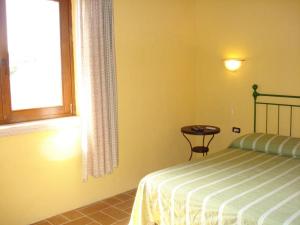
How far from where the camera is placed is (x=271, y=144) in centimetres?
322

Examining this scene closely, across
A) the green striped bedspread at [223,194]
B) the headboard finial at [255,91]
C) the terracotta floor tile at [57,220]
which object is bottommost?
the terracotta floor tile at [57,220]

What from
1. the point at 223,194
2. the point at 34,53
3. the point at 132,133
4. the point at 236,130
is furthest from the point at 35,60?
the point at 236,130

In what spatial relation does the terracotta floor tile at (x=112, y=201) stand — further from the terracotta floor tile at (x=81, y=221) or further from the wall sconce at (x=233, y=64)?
the wall sconce at (x=233, y=64)

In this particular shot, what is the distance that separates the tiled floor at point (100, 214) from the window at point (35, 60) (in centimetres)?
93

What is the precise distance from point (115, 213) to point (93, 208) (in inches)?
10.0

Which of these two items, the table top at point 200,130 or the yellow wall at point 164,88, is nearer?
the yellow wall at point 164,88

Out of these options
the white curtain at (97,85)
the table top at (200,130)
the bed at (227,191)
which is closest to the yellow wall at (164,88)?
the white curtain at (97,85)

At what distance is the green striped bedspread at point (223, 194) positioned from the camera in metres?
1.97

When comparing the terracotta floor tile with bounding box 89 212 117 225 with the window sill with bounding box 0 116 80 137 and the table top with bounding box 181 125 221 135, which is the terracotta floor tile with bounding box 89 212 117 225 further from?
the table top with bounding box 181 125 221 135

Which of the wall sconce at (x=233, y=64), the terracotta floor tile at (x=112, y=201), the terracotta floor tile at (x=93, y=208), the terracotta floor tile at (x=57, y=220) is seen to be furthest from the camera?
the wall sconce at (x=233, y=64)

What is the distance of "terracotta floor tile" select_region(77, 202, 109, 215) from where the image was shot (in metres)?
3.25

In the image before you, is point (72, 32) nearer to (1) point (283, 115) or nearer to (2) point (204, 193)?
(2) point (204, 193)

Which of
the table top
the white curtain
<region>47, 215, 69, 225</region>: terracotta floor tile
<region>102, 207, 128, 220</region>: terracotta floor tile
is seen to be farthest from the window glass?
the table top

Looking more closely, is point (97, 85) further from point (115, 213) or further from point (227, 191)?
point (227, 191)
